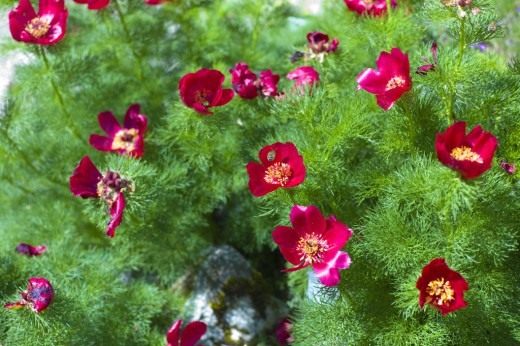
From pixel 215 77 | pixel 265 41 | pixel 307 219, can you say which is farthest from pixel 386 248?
pixel 265 41

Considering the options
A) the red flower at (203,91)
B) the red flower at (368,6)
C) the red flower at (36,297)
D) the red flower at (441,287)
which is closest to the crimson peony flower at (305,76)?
the red flower at (203,91)

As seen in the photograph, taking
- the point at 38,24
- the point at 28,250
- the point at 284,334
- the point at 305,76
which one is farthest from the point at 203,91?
the point at 284,334

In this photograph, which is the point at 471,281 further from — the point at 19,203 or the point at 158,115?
the point at 19,203

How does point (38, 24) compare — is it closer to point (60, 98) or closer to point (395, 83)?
point (60, 98)

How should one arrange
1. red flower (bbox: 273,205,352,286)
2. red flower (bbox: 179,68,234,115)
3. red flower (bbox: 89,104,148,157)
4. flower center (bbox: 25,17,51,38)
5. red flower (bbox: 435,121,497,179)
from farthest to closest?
red flower (bbox: 89,104,148,157), flower center (bbox: 25,17,51,38), red flower (bbox: 179,68,234,115), red flower (bbox: 273,205,352,286), red flower (bbox: 435,121,497,179)

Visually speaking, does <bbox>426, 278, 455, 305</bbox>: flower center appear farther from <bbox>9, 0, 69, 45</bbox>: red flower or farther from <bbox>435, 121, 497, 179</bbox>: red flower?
<bbox>9, 0, 69, 45</bbox>: red flower

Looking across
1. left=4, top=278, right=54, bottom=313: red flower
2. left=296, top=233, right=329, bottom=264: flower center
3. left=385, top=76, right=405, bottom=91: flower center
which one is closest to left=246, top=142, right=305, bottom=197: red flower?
left=296, top=233, right=329, bottom=264: flower center

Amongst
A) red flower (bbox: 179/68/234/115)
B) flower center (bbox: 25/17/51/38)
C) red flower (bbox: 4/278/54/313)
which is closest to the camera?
red flower (bbox: 4/278/54/313)
